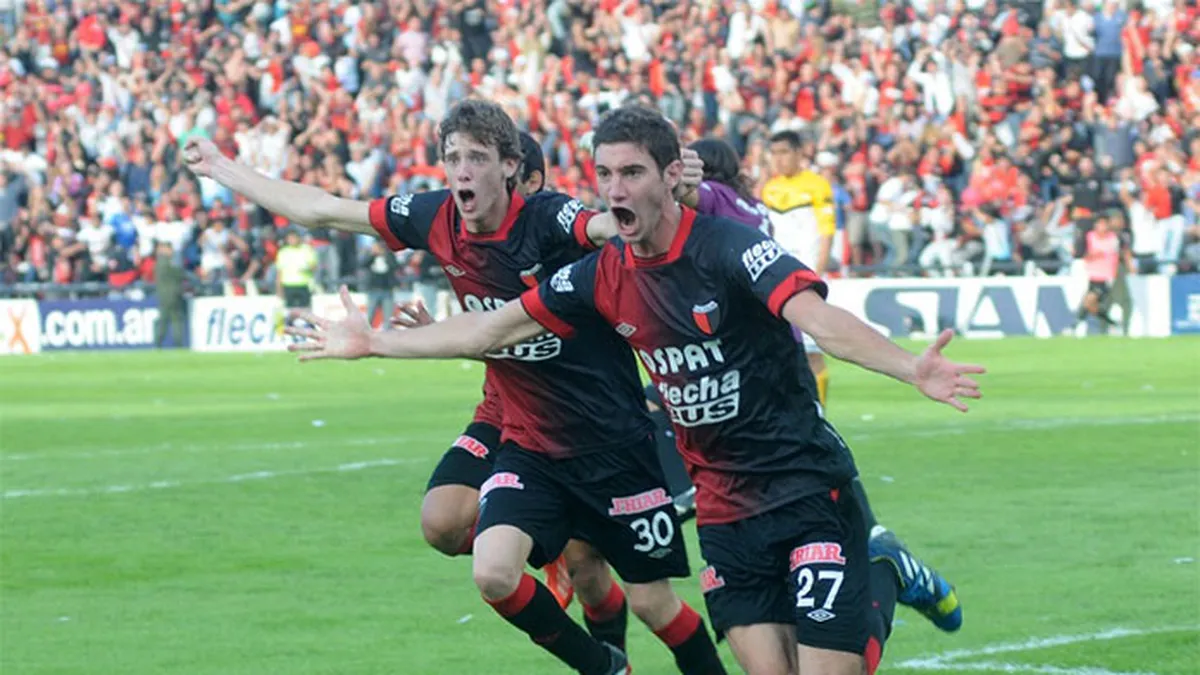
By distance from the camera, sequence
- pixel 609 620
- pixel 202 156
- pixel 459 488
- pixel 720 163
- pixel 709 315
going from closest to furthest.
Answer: pixel 709 315, pixel 609 620, pixel 459 488, pixel 202 156, pixel 720 163

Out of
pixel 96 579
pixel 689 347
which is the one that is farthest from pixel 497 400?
pixel 96 579

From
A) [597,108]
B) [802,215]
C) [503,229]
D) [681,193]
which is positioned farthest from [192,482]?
[597,108]

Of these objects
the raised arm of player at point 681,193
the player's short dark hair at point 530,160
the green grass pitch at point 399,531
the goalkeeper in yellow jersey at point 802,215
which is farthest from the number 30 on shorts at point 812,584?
the goalkeeper in yellow jersey at point 802,215

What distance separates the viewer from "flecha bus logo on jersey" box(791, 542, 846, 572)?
645 centimetres

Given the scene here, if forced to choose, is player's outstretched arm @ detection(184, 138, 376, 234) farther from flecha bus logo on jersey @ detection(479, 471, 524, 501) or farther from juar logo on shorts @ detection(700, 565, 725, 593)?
juar logo on shorts @ detection(700, 565, 725, 593)

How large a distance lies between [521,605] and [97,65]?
3382cm

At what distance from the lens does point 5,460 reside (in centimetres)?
1695

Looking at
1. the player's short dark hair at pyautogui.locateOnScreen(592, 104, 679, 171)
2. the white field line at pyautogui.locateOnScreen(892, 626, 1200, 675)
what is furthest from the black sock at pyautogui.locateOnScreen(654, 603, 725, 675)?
the player's short dark hair at pyautogui.locateOnScreen(592, 104, 679, 171)

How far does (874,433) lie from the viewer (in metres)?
17.6

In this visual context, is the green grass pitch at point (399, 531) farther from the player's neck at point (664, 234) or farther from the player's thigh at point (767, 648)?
the player's neck at point (664, 234)

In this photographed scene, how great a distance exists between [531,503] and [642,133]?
185cm

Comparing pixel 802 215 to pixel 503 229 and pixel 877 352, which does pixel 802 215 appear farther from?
pixel 877 352

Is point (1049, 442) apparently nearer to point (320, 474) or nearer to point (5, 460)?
point (320, 474)

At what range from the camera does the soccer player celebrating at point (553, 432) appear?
7.88 m
